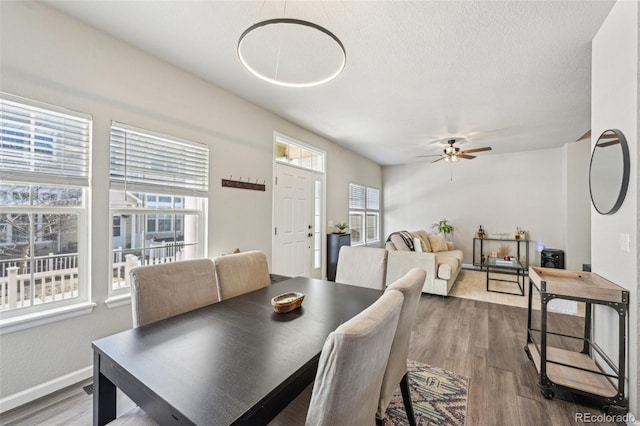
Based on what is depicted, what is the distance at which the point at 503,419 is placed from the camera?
173 cm

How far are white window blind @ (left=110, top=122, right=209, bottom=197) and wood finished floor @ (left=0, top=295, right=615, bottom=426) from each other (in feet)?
5.27

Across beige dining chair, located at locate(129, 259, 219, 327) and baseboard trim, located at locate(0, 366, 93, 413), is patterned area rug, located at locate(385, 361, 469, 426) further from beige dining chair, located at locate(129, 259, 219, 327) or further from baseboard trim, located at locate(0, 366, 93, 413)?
baseboard trim, located at locate(0, 366, 93, 413)

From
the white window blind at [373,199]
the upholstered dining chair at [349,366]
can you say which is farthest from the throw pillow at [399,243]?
the upholstered dining chair at [349,366]

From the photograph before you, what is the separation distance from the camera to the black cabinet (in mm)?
4887

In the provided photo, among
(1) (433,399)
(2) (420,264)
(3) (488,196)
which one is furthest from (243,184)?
(3) (488,196)

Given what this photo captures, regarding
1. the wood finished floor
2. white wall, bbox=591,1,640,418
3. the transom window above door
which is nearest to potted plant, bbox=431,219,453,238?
the wood finished floor

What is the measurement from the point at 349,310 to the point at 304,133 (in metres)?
3.45

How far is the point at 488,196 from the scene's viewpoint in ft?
21.0

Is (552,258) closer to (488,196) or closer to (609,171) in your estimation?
(488,196)

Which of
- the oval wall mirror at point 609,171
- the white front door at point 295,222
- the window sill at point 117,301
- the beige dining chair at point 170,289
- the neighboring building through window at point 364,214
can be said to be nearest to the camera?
the beige dining chair at point 170,289

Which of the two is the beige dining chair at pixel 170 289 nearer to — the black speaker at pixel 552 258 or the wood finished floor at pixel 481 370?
the wood finished floor at pixel 481 370

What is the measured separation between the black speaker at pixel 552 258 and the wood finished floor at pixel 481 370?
2.52 metres

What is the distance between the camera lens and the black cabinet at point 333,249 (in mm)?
4887

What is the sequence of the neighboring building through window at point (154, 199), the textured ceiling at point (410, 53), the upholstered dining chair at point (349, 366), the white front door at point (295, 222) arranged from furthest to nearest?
the white front door at point (295, 222) < the neighboring building through window at point (154, 199) < the textured ceiling at point (410, 53) < the upholstered dining chair at point (349, 366)
